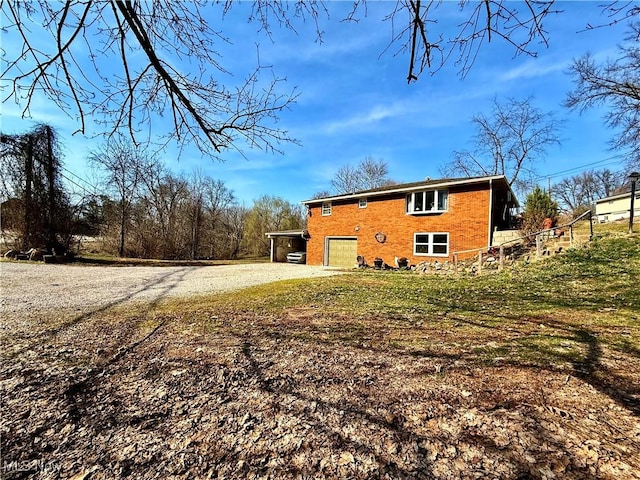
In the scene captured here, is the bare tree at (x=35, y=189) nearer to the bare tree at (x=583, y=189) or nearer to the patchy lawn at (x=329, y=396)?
the patchy lawn at (x=329, y=396)

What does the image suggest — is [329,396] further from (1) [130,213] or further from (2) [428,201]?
(1) [130,213]

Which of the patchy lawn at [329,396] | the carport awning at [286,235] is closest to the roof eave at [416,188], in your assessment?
the carport awning at [286,235]

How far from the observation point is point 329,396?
2689 mm

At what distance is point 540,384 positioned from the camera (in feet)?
8.94

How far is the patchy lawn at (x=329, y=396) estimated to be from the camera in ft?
6.26

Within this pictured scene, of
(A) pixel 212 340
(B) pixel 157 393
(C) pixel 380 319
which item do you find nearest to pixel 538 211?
(C) pixel 380 319

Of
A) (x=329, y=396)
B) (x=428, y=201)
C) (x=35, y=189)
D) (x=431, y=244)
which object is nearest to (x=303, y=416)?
(x=329, y=396)

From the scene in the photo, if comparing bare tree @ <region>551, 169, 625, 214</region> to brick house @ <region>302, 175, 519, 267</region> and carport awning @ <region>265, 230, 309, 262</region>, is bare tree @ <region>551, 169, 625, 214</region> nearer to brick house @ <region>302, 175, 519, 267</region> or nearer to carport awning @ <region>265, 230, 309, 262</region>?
brick house @ <region>302, 175, 519, 267</region>

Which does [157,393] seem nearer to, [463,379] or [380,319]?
[463,379]

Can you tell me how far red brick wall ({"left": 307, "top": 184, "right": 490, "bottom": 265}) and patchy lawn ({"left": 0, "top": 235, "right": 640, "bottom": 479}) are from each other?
1028cm

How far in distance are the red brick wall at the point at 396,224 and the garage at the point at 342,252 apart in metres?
0.40

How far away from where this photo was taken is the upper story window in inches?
641

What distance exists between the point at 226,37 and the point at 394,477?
150 inches

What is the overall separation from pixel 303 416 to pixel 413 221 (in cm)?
1598
